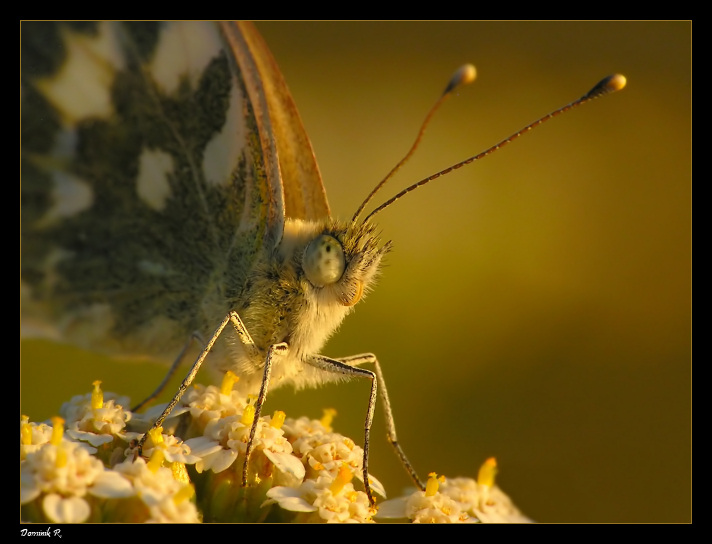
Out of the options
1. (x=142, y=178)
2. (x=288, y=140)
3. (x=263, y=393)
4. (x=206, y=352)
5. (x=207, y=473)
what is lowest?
(x=207, y=473)

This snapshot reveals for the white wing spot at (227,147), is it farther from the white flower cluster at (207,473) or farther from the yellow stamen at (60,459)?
the yellow stamen at (60,459)

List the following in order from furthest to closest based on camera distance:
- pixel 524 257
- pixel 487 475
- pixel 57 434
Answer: pixel 524 257 → pixel 487 475 → pixel 57 434

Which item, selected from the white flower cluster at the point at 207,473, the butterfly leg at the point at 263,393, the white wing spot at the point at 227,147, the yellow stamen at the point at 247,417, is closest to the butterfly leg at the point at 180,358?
the white flower cluster at the point at 207,473

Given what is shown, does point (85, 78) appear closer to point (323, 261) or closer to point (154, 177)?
point (154, 177)

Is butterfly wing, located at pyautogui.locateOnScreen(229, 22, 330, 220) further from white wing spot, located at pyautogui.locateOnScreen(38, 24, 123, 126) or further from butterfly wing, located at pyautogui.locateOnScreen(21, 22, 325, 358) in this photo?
white wing spot, located at pyautogui.locateOnScreen(38, 24, 123, 126)

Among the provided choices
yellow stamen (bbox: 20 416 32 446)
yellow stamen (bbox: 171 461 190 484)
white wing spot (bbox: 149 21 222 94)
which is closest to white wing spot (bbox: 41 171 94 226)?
white wing spot (bbox: 149 21 222 94)

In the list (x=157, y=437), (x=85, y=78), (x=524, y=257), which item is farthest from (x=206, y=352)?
(x=524, y=257)
